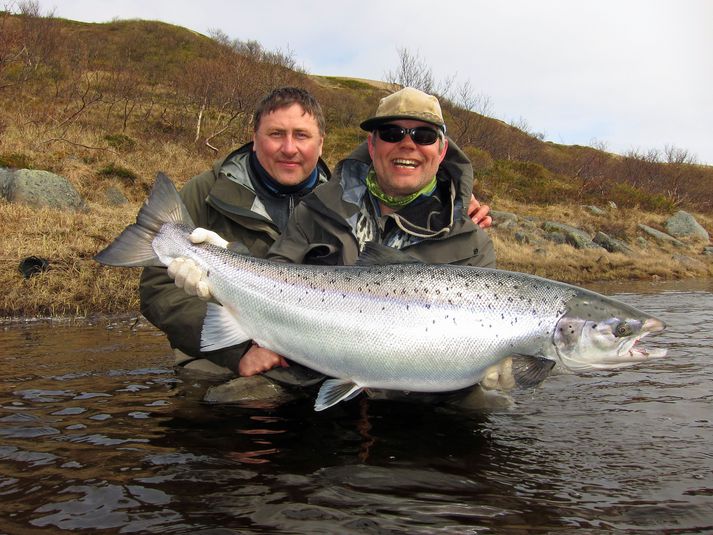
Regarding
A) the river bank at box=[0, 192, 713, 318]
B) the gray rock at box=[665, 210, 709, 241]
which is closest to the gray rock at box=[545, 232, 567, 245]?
the river bank at box=[0, 192, 713, 318]

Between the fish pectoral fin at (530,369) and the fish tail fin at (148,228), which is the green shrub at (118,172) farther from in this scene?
the fish pectoral fin at (530,369)

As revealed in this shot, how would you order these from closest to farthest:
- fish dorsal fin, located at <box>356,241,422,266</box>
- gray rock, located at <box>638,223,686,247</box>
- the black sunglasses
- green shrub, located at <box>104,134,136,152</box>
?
fish dorsal fin, located at <box>356,241,422,266</box> → the black sunglasses → green shrub, located at <box>104,134,136,152</box> → gray rock, located at <box>638,223,686,247</box>

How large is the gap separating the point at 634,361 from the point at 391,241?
6.67 ft

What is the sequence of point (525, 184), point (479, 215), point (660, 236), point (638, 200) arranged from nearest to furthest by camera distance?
point (479, 215) → point (660, 236) → point (525, 184) → point (638, 200)

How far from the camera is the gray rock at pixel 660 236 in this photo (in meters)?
24.8

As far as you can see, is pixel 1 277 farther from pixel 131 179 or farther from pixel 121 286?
pixel 131 179

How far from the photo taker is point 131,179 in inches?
640

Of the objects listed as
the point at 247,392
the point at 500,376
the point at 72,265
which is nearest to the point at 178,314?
the point at 247,392

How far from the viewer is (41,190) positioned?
1254 cm

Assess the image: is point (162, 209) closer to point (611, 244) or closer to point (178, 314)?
point (178, 314)

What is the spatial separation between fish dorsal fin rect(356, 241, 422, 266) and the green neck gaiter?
0.91m

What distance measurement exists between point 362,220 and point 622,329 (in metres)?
2.14

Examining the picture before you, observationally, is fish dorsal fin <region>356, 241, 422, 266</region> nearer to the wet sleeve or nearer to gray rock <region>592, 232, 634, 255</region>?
the wet sleeve

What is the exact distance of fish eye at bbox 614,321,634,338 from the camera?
361cm
